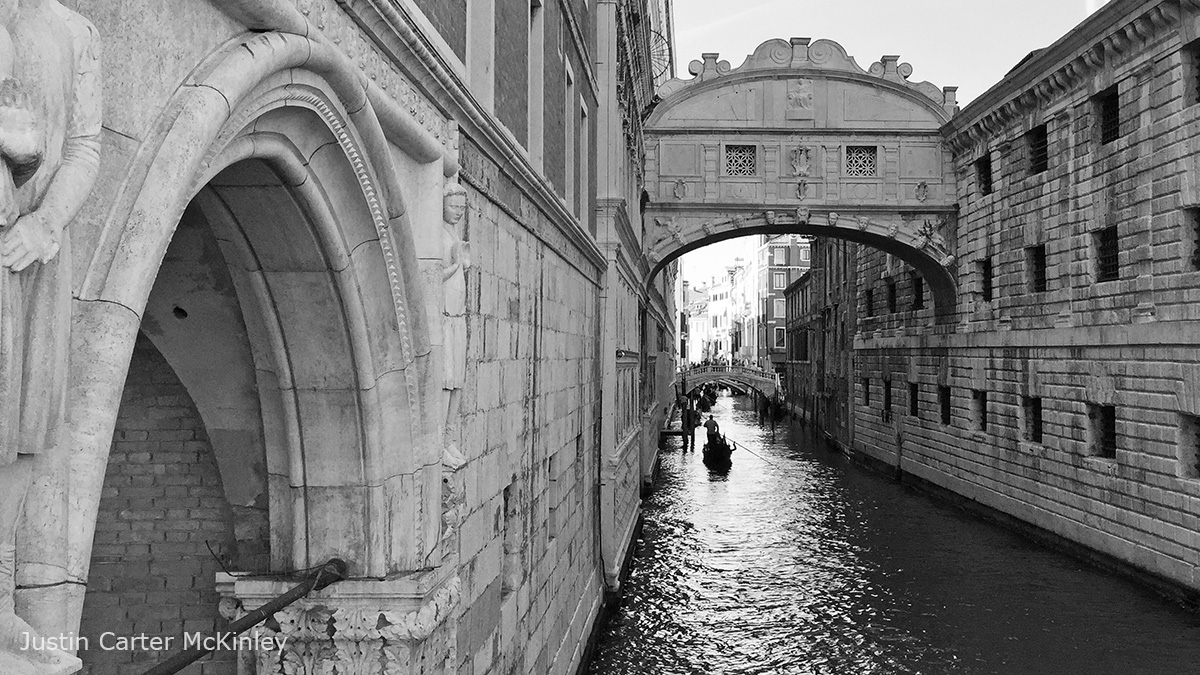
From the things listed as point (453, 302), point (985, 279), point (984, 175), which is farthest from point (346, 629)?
point (984, 175)

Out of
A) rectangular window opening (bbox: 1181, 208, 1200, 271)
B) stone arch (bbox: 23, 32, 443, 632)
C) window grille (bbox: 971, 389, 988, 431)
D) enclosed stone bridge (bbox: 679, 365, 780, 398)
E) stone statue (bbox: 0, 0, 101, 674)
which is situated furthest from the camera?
enclosed stone bridge (bbox: 679, 365, 780, 398)

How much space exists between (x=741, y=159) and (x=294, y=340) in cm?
1653

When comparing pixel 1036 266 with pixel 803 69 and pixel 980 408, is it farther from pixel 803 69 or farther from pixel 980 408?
pixel 803 69

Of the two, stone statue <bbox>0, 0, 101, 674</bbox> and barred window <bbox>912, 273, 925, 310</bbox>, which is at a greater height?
barred window <bbox>912, 273, 925, 310</bbox>

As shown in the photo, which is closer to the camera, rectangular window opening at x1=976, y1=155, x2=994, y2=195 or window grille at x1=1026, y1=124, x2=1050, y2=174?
window grille at x1=1026, y1=124, x2=1050, y2=174

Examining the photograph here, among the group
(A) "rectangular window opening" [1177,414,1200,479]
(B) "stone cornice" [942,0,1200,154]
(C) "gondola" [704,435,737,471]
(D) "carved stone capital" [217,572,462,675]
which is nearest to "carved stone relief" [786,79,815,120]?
(B) "stone cornice" [942,0,1200,154]

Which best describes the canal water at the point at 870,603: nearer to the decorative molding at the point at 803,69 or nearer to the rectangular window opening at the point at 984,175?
the rectangular window opening at the point at 984,175

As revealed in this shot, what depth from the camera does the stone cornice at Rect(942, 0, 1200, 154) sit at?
1255 cm

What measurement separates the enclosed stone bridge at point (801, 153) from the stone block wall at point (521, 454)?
989 cm

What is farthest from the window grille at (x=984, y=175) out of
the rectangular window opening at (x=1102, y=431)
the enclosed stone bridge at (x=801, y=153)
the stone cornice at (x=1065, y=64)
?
the rectangular window opening at (x=1102, y=431)

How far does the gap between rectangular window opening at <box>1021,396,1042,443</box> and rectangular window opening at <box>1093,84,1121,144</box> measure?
4502 millimetres

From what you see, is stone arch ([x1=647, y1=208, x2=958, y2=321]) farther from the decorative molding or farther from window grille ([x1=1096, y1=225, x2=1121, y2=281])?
window grille ([x1=1096, y1=225, x2=1121, y2=281])

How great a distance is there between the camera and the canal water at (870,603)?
10.1 meters

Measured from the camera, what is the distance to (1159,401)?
12.3m
